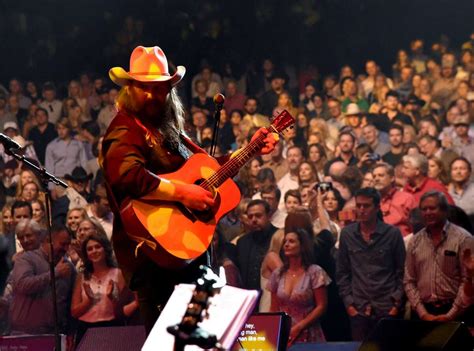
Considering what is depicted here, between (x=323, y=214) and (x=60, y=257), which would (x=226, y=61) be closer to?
(x=323, y=214)

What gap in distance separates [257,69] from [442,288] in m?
3.04

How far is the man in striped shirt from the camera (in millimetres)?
8234

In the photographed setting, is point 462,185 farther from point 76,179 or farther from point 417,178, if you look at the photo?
point 76,179

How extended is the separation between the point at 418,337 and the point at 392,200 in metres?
3.96

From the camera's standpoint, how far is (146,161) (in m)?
4.70

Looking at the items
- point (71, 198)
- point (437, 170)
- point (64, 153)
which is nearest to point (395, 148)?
point (437, 170)

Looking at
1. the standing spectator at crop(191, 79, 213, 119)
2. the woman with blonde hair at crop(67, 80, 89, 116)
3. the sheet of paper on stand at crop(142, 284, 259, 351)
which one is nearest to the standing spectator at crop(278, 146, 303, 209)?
the standing spectator at crop(191, 79, 213, 119)

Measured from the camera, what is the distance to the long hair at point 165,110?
15.6 feet

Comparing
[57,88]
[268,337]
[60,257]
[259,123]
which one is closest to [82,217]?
[60,257]

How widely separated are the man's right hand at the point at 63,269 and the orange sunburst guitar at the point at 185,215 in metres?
5.03

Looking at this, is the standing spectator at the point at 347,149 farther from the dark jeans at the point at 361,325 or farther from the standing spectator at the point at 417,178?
the dark jeans at the point at 361,325

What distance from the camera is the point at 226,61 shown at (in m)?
9.62

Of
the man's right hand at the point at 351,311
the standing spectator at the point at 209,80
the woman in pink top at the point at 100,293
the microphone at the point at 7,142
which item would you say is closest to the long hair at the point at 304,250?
the man's right hand at the point at 351,311

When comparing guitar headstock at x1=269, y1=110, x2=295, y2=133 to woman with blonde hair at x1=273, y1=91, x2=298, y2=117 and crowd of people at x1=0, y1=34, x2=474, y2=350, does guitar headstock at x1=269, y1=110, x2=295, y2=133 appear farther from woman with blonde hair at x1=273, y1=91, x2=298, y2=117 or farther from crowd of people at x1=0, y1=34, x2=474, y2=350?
woman with blonde hair at x1=273, y1=91, x2=298, y2=117
